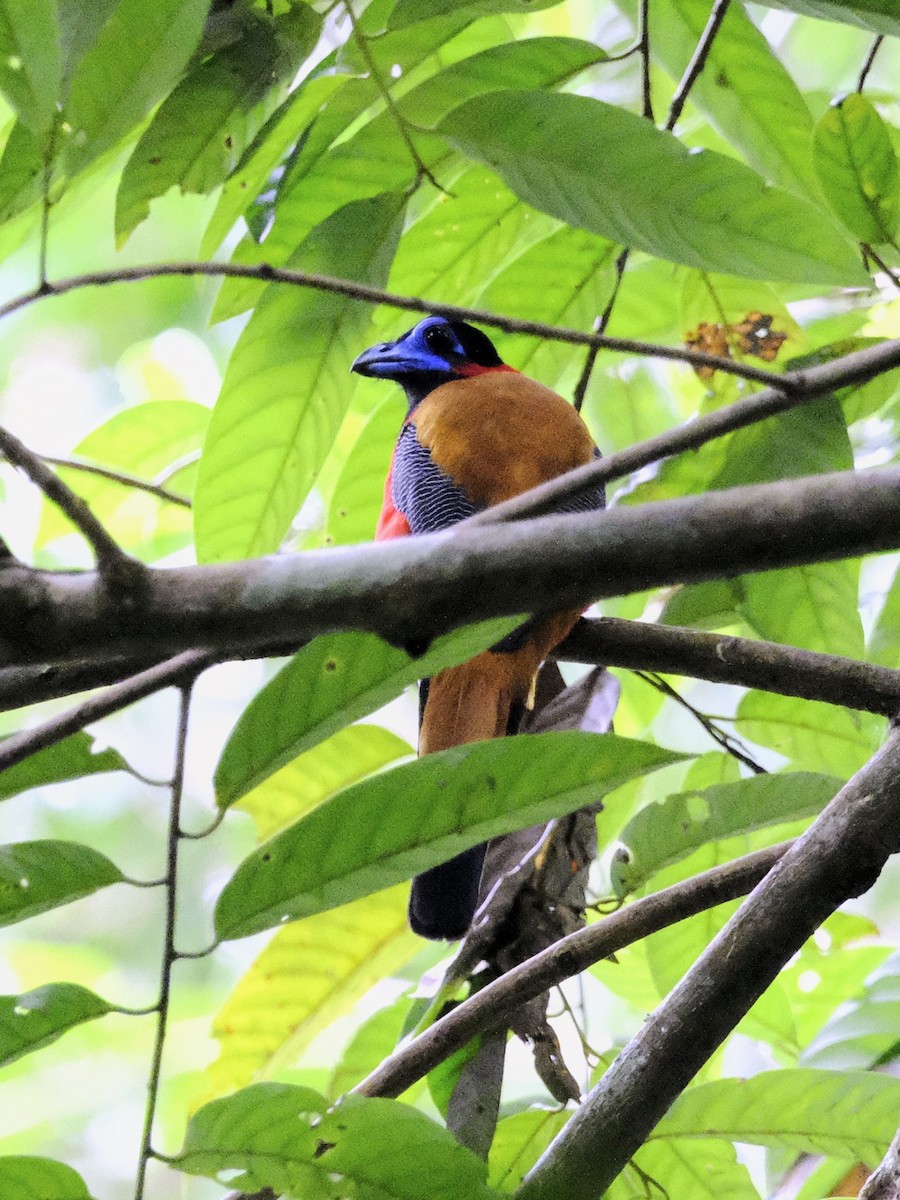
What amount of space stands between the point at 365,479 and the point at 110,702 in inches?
44.3

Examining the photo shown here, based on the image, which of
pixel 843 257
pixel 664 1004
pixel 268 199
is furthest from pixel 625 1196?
pixel 268 199

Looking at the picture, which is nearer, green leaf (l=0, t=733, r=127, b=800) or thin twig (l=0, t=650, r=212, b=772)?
thin twig (l=0, t=650, r=212, b=772)

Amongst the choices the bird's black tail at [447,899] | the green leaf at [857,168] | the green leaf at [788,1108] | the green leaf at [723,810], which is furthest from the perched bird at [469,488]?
the green leaf at [857,168]

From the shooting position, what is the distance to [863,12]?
52.3 inches

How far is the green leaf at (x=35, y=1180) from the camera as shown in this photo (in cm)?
98

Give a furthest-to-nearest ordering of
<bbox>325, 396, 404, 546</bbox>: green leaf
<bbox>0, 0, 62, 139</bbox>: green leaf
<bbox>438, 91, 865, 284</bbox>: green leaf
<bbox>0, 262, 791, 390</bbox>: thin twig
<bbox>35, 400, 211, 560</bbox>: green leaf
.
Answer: <bbox>35, 400, 211, 560</bbox>: green leaf → <bbox>325, 396, 404, 546</bbox>: green leaf → <bbox>438, 91, 865, 284</bbox>: green leaf → <bbox>0, 0, 62, 139</bbox>: green leaf → <bbox>0, 262, 791, 390</bbox>: thin twig

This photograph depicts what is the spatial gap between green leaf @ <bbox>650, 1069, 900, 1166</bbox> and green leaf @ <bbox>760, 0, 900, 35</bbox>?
117 centimetres

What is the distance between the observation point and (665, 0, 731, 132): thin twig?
1.65 metres

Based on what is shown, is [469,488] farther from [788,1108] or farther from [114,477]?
[788,1108]

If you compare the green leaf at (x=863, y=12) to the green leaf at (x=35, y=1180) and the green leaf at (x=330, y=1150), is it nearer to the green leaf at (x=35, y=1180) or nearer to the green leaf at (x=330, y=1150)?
the green leaf at (x=330, y=1150)

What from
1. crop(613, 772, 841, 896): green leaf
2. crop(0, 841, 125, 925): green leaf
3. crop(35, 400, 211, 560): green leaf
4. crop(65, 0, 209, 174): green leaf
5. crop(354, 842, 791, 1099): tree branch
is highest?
crop(35, 400, 211, 560): green leaf

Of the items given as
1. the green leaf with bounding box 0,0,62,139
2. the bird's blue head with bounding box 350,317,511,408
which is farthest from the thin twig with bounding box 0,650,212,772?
the bird's blue head with bounding box 350,317,511,408

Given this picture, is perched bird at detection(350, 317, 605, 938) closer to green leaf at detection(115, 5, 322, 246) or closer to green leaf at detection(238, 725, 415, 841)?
green leaf at detection(238, 725, 415, 841)

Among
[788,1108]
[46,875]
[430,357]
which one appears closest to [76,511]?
[46,875]
